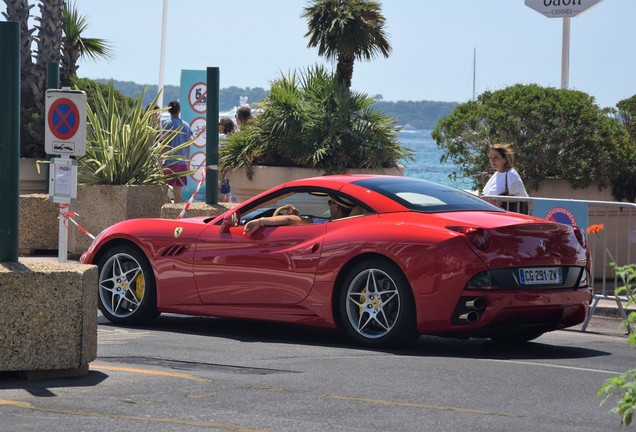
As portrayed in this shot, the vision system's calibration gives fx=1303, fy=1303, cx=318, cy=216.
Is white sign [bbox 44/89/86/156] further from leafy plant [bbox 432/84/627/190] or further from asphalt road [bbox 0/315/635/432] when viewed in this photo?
leafy plant [bbox 432/84/627/190]

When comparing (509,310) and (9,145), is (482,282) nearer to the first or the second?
(509,310)

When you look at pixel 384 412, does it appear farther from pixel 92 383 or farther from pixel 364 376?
pixel 92 383

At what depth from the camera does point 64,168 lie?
13719 millimetres

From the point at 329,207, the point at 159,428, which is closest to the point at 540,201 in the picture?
the point at 329,207

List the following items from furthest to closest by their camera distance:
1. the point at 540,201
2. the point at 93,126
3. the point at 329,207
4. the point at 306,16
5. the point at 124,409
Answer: the point at 306,16 → the point at 93,126 → the point at 540,201 → the point at 329,207 → the point at 124,409

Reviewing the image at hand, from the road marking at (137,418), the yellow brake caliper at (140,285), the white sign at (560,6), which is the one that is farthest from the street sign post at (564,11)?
the road marking at (137,418)

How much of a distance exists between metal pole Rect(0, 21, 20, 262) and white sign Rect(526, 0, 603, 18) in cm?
1353

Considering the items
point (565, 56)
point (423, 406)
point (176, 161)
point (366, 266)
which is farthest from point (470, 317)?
point (565, 56)

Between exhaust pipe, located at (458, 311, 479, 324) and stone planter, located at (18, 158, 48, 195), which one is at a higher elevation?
stone planter, located at (18, 158, 48, 195)

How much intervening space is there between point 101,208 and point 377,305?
7917mm

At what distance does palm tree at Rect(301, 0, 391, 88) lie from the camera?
20109 millimetres

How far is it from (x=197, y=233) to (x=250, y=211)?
492 millimetres

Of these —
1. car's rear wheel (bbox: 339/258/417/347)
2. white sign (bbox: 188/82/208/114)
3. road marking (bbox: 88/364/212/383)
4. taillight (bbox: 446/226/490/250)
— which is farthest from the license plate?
white sign (bbox: 188/82/208/114)

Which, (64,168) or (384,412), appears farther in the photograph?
(64,168)
